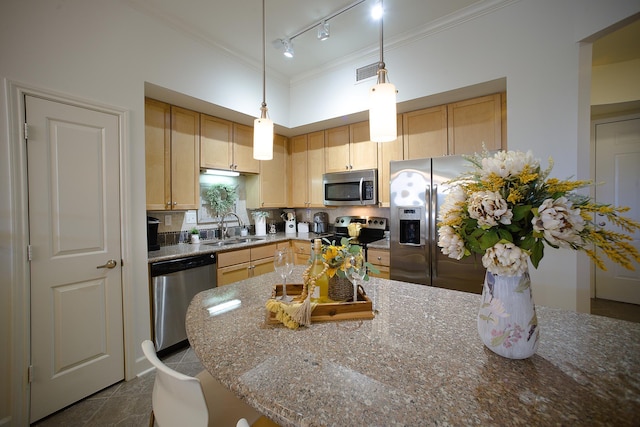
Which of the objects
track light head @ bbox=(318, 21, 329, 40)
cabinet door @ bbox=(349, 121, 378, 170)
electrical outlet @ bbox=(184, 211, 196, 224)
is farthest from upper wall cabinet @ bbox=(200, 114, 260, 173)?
track light head @ bbox=(318, 21, 329, 40)

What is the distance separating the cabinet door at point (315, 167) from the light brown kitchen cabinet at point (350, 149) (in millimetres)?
96

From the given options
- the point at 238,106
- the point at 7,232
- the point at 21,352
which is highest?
the point at 238,106

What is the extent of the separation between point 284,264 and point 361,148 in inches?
94.5

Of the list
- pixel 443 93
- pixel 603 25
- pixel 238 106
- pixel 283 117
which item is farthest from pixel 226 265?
pixel 603 25

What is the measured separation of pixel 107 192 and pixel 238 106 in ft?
5.00

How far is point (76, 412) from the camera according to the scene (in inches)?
69.0

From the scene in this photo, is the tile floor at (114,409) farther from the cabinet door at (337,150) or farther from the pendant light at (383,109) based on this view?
the cabinet door at (337,150)

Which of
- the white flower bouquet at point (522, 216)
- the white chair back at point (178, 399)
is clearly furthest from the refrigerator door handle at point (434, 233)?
the white chair back at point (178, 399)

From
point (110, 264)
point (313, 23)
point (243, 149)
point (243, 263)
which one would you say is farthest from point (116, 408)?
point (313, 23)

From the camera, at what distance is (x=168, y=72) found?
2281mm

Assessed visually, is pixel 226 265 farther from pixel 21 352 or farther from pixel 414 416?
pixel 414 416

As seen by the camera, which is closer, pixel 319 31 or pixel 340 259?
pixel 340 259

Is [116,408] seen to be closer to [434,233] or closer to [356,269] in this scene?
[356,269]

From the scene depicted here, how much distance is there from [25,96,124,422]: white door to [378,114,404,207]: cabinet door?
2.52 m
